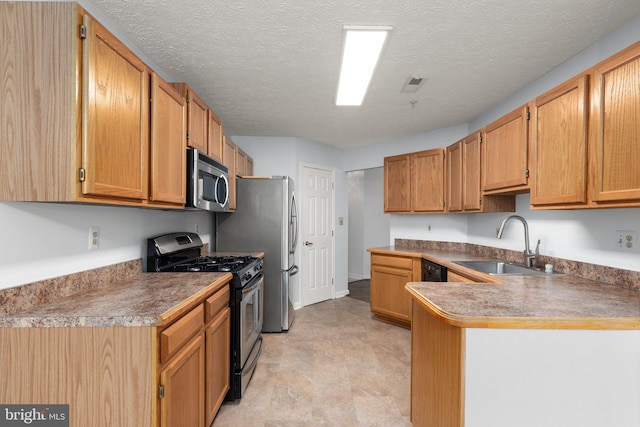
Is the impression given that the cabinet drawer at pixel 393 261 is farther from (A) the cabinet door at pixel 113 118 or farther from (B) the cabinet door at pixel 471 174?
(A) the cabinet door at pixel 113 118

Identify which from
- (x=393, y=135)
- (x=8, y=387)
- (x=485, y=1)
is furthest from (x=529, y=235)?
(x=8, y=387)

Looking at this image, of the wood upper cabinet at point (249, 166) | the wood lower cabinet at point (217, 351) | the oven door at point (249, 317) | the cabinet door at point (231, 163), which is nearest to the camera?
the wood lower cabinet at point (217, 351)

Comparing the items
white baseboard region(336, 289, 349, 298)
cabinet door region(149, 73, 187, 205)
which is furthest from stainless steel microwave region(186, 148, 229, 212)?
white baseboard region(336, 289, 349, 298)

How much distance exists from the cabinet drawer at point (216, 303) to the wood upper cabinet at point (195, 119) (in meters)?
1.05

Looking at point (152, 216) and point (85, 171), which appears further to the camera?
point (152, 216)

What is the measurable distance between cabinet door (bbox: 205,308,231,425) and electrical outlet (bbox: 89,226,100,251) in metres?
0.78

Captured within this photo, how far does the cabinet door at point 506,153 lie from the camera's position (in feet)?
7.27

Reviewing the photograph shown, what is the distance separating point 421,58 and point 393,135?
7.21 ft

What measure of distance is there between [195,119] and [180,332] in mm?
1534

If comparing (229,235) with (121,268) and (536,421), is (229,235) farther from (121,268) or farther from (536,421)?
(536,421)

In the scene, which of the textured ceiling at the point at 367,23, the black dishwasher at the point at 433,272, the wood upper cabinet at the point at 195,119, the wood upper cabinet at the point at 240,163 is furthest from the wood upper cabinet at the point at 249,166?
the black dishwasher at the point at 433,272

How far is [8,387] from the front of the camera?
1198 millimetres

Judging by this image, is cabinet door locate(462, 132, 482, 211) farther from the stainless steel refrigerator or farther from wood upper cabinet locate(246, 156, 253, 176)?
wood upper cabinet locate(246, 156, 253, 176)

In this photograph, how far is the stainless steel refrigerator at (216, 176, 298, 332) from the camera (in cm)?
344
